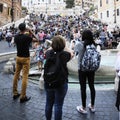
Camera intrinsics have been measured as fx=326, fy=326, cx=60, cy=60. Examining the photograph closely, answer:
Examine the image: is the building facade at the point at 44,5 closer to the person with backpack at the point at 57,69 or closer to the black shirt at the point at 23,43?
the black shirt at the point at 23,43

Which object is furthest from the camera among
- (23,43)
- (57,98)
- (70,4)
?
(70,4)

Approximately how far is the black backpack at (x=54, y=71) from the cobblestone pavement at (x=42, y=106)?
4.95ft

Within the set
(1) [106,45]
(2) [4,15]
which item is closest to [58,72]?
(1) [106,45]

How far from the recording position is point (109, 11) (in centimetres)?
5775

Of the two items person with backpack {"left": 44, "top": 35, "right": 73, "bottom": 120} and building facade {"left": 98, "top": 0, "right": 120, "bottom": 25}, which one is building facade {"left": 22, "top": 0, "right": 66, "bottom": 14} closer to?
building facade {"left": 98, "top": 0, "right": 120, "bottom": 25}

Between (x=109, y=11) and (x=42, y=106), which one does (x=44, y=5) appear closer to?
(x=109, y=11)

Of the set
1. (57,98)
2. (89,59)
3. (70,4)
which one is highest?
(70,4)

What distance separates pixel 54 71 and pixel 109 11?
5355 centimetres

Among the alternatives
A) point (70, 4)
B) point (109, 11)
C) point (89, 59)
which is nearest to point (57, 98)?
point (89, 59)

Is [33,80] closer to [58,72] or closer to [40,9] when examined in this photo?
[58,72]

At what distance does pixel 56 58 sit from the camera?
569 centimetres

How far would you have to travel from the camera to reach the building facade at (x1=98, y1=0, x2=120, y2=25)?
5209 cm

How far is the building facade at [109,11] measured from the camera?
52.1 metres

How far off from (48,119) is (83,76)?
1.40 m
